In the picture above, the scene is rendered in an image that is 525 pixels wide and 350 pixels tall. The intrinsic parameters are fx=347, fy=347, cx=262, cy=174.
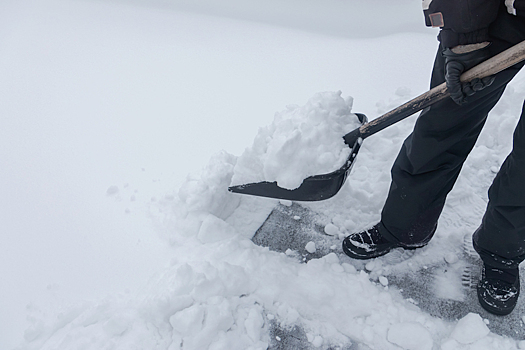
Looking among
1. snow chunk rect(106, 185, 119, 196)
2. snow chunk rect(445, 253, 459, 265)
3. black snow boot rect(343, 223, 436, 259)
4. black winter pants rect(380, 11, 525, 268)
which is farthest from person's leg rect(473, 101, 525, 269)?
snow chunk rect(106, 185, 119, 196)

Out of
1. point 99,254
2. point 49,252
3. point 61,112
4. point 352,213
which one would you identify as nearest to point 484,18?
point 352,213

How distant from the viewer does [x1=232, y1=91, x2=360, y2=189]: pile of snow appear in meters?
1.31

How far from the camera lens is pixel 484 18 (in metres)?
0.90

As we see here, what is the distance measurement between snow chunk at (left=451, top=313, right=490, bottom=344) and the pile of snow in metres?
0.72

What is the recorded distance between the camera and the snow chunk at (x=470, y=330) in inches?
48.2

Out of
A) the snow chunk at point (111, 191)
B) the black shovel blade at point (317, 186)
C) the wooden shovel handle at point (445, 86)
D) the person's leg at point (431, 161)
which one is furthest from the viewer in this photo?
the snow chunk at point (111, 191)

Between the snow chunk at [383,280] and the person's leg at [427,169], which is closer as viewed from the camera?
the person's leg at [427,169]

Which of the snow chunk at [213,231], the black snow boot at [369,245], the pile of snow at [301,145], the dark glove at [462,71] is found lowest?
the black snow boot at [369,245]

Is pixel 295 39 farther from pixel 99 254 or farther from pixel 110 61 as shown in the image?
pixel 99 254

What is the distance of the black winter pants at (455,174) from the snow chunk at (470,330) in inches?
9.5

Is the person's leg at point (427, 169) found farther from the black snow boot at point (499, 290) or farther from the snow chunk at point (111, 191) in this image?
the snow chunk at point (111, 191)

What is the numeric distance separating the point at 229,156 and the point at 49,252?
33.9 inches

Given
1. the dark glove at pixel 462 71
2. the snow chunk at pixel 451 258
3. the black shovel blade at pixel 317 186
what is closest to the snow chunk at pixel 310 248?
the black shovel blade at pixel 317 186

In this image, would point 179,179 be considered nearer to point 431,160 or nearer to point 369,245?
point 369,245
